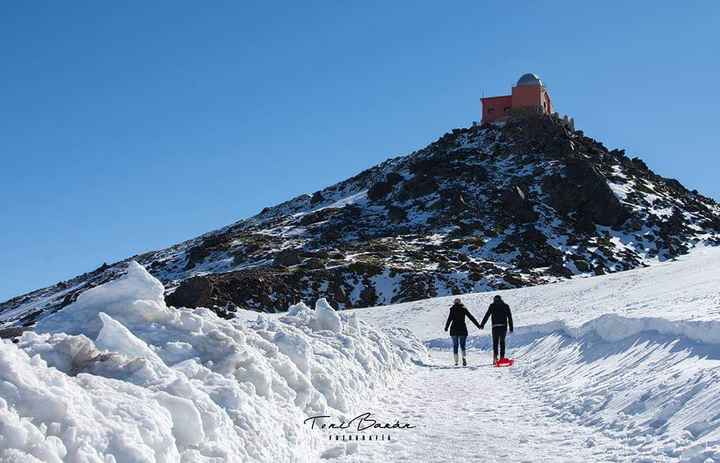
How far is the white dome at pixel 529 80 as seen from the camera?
3442 inches

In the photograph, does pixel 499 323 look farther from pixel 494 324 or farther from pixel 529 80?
pixel 529 80

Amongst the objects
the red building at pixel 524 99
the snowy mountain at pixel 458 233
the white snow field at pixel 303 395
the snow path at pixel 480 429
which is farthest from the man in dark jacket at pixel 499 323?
the red building at pixel 524 99

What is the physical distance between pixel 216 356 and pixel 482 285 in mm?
42664

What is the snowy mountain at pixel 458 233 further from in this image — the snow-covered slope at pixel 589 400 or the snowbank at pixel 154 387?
the snowbank at pixel 154 387

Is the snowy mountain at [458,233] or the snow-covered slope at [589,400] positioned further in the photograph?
the snowy mountain at [458,233]

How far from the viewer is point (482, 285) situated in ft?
159

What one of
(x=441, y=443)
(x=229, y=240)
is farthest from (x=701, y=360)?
(x=229, y=240)

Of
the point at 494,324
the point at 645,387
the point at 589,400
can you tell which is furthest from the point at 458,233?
the point at 645,387

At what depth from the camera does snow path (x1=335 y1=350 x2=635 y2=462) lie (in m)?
6.84

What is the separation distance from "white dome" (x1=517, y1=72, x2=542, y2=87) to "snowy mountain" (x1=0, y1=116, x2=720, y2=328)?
4.52m

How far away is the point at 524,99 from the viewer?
87875 millimetres

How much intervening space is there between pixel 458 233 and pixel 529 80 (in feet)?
109

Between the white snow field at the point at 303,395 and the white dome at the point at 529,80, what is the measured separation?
79133 mm
